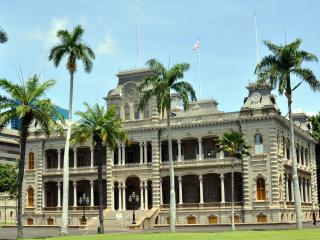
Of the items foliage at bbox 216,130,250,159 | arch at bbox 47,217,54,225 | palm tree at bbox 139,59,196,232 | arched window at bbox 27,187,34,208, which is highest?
palm tree at bbox 139,59,196,232

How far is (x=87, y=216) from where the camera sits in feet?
242

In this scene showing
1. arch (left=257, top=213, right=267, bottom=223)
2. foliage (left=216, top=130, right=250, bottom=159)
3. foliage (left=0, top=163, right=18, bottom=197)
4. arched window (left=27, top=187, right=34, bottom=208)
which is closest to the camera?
foliage (left=216, top=130, right=250, bottom=159)

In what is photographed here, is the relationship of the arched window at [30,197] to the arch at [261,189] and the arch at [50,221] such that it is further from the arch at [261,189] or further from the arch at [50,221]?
the arch at [261,189]

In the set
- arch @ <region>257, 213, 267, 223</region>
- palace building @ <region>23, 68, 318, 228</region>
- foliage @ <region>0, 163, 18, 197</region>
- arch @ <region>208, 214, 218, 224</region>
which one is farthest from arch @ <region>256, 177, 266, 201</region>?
foliage @ <region>0, 163, 18, 197</region>

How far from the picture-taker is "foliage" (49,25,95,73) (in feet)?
161

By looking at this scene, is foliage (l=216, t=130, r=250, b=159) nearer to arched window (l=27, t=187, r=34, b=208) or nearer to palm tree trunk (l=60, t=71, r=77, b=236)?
palm tree trunk (l=60, t=71, r=77, b=236)

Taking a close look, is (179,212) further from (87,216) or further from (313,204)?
(313,204)

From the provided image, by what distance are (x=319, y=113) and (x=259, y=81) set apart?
1640 inches

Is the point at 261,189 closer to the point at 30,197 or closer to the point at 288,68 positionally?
the point at 288,68

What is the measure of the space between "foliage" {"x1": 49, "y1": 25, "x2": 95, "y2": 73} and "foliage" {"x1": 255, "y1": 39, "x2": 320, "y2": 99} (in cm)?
1594

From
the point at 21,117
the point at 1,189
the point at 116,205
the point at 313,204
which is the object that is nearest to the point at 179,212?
the point at 116,205

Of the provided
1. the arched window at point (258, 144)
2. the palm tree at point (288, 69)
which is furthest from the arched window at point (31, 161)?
the palm tree at point (288, 69)

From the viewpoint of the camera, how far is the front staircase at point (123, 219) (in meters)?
64.5

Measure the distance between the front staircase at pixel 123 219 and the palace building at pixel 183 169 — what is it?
0.12m
